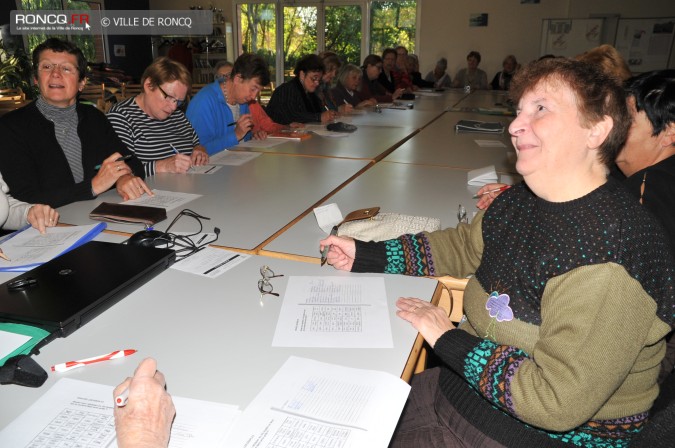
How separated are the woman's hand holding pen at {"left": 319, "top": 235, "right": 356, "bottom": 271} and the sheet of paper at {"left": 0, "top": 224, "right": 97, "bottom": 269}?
0.81 meters

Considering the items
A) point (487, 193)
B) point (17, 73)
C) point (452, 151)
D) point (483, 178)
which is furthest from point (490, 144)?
point (17, 73)

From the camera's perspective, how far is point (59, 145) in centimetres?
222

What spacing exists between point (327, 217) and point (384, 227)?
248 mm

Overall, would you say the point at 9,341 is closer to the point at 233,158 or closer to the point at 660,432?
the point at 660,432

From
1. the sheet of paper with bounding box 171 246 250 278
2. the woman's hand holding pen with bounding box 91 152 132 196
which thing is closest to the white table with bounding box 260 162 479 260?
the sheet of paper with bounding box 171 246 250 278

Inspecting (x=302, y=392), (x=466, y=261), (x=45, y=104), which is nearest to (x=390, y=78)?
(x=45, y=104)

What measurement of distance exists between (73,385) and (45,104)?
1.69 m

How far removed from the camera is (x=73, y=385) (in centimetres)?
93

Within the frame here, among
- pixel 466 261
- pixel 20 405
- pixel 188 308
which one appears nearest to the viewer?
pixel 20 405

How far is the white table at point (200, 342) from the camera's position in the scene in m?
0.95

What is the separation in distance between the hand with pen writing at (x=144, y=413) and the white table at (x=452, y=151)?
231 cm

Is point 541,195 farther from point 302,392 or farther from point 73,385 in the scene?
point 73,385

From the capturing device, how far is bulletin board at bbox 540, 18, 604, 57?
337 inches

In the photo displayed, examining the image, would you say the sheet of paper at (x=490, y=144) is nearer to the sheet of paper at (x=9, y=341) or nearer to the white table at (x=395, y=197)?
the white table at (x=395, y=197)
